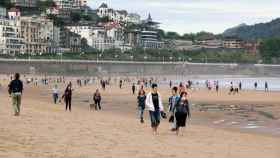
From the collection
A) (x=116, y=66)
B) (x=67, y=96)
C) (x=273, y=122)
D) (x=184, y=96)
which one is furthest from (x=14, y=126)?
(x=116, y=66)

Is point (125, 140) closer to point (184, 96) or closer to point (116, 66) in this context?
point (184, 96)

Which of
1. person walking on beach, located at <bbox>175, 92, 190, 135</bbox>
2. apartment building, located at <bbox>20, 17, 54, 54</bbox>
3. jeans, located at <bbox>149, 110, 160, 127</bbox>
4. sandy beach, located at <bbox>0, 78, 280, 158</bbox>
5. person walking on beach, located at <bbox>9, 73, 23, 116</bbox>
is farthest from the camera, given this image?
apartment building, located at <bbox>20, 17, 54, 54</bbox>

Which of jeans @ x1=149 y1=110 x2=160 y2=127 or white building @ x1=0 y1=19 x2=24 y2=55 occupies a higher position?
white building @ x1=0 y1=19 x2=24 y2=55

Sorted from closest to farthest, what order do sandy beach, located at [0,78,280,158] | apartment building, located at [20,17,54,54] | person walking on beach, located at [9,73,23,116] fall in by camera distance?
sandy beach, located at [0,78,280,158] < person walking on beach, located at [9,73,23,116] < apartment building, located at [20,17,54,54]

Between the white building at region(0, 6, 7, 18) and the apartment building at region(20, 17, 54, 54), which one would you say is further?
the white building at region(0, 6, 7, 18)

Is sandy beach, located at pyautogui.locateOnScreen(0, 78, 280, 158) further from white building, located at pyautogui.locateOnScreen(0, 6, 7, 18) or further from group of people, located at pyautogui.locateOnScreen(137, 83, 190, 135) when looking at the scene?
white building, located at pyautogui.locateOnScreen(0, 6, 7, 18)

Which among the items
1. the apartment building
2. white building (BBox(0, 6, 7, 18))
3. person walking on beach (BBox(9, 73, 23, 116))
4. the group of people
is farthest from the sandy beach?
white building (BBox(0, 6, 7, 18))

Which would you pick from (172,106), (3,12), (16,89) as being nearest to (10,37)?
(3,12)

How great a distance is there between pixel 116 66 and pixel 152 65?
1441 cm

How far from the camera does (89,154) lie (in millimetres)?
13047

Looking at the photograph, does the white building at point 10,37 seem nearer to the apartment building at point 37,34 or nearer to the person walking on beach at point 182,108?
the apartment building at point 37,34

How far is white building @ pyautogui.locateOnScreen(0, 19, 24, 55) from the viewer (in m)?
157

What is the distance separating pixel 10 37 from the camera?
6344 inches

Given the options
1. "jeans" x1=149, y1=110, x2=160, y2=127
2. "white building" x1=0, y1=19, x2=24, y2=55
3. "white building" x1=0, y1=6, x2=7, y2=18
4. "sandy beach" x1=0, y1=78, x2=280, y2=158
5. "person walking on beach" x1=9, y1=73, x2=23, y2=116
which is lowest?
"sandy beach" x1=0, y1=78, x2=280, y2=158
